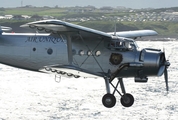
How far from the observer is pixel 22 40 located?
32125mm

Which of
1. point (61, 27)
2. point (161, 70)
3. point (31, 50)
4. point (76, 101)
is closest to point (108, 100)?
point (161, 70)

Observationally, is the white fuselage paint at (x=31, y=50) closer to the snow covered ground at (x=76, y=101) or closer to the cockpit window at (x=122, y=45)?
the cockpit window at (x=122, y=45)

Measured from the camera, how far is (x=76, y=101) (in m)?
86.2

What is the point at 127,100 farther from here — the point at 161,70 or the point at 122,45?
the point at 122,45

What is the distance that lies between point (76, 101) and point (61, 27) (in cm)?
5965

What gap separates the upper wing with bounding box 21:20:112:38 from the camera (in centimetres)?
2581

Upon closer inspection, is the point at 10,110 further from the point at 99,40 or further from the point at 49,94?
the point at 99,40

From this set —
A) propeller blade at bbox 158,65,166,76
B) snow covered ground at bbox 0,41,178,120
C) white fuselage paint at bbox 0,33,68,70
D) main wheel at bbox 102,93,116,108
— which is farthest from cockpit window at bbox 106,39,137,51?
snow covered ground at bbox 0,41,178,120

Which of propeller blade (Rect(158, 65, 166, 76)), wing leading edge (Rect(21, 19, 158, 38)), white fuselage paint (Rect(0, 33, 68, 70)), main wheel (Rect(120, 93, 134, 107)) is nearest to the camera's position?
wing leading edge (Rect(21, 19, 158, 38))

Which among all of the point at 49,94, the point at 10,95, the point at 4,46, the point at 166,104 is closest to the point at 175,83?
the point at 166,104

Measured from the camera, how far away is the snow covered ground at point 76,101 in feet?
259

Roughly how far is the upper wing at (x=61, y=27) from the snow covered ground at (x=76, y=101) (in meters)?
48.8

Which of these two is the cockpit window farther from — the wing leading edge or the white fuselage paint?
the white fuselage paint

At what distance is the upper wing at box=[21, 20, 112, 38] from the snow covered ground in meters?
48.8
